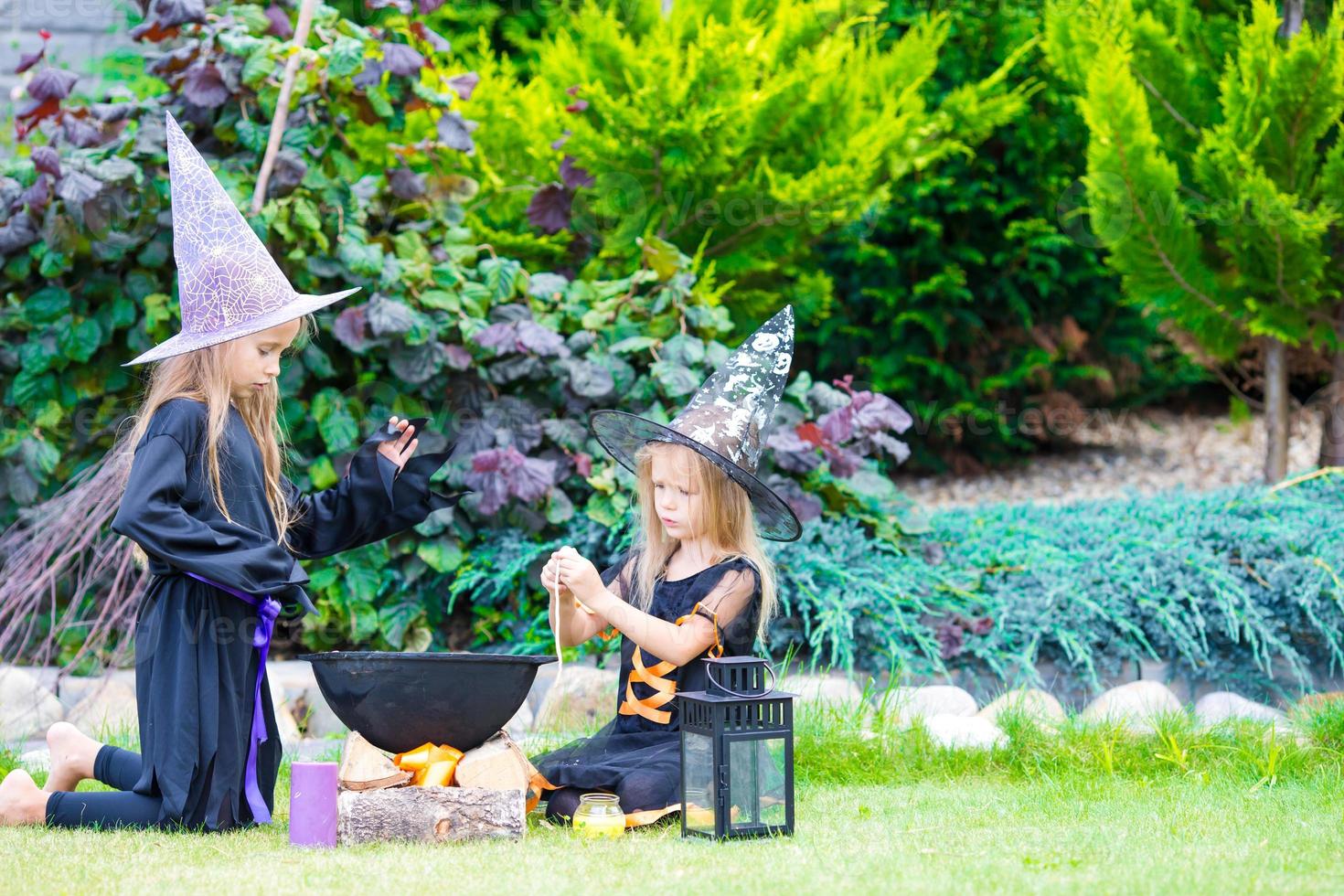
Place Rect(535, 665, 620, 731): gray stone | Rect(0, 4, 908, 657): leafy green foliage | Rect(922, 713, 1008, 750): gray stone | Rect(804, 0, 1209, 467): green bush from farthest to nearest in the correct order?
Rect(804, 0, 1209, 467): green bush → Rect(0, 4, 908, 657): leafy green foliage → Rect(535, 665, 620, 731): gray stone → Rect(922, 713, 1008, 750): gray stone

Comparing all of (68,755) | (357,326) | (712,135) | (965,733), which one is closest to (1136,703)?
(965,733)

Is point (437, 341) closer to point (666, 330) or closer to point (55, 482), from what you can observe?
point (666, 330)

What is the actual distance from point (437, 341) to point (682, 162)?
5.34 feet

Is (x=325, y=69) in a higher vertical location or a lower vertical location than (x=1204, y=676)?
higher

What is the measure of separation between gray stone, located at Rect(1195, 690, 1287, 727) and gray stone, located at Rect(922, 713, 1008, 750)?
23.7 inches

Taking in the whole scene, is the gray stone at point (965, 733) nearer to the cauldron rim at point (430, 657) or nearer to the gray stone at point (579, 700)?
the gray stone at point (579, 700)

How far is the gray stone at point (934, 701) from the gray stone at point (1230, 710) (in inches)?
26.7

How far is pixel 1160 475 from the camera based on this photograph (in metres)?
7.46

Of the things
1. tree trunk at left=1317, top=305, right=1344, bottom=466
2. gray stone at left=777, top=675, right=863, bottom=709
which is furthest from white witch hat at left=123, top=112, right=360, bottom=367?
tree trunk at left=1317, top=305, right=1344, bottom=466

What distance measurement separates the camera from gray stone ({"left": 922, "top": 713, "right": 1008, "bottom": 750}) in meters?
3.57

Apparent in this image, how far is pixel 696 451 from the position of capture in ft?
9.96

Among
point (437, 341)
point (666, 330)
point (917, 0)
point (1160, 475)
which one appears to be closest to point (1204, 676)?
point (666, 330)

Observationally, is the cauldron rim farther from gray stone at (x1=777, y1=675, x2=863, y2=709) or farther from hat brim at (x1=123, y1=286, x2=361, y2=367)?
gray stone at (x1=777, y1=675, x2=863, y2=709)

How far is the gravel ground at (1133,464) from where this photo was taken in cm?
721
